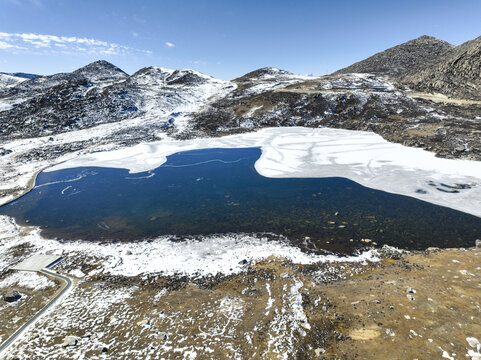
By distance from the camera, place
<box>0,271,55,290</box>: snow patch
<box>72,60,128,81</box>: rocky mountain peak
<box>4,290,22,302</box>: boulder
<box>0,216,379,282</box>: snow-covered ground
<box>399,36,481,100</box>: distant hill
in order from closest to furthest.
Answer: <box>4,290,22,302</box>: boulder → <box>0,271,55,290</box>: snow patch → <box>0,216,379,282</box>: snow-covered ground → <box>399,36,481,100</box>: distant hill → <box>72,60,128,81</box>: rocky mountain peak

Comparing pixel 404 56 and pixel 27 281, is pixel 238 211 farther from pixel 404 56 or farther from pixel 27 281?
pixel 404 56

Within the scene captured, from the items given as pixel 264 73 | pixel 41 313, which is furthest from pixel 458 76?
pixel 41 313

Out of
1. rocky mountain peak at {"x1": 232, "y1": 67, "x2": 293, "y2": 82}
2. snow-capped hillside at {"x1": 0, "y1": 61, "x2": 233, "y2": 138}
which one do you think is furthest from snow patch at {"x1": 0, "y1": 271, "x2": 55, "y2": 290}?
rocky mountain peak at {"x1": 232, "y1": 67, "x2": 293, "y2": 82}

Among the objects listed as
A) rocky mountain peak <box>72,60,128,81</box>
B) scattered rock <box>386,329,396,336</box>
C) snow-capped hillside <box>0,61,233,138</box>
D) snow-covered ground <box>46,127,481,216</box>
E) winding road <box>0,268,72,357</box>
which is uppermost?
rocky mountain peak <box>72,60,128,81</box>

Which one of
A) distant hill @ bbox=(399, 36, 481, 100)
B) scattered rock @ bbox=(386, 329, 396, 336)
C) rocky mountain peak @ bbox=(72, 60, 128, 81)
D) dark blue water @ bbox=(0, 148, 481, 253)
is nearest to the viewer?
scattered rock @ bbox=(386, 329, 396, 336)

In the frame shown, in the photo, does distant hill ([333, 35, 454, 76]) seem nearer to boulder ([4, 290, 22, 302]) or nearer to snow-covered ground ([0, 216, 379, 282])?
snow-covered ground ([0, 216, 379, 282])

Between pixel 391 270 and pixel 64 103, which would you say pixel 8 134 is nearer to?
pixel 64 103

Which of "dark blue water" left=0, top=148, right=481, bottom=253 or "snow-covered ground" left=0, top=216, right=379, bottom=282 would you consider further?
"dark blue water" left=0, top=148, right=481, bottom=253
